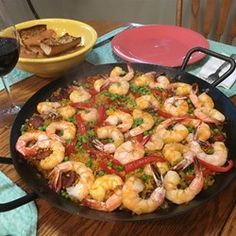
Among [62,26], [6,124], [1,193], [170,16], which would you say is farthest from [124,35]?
[170,16]

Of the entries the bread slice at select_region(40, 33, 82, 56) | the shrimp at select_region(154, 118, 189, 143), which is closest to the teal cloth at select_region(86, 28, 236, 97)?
the bread slice at select_region(40, 33, 82, 56)

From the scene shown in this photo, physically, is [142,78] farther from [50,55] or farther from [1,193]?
[1,193]

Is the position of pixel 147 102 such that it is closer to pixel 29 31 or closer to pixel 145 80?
pixel 145 80

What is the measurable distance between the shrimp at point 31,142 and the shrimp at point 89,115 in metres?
0.13

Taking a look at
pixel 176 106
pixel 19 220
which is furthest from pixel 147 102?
pixel 19 220

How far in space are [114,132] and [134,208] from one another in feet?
0.87

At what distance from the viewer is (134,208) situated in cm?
69

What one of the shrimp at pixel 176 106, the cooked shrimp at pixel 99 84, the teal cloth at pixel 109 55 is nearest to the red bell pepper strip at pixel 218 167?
the shrimp at pixel 176 106

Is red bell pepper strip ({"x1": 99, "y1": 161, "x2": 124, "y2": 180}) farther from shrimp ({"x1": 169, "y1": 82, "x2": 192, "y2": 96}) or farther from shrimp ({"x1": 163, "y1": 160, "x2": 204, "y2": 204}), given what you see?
shrimp ({"x1": 169, "y1": 82, "x2": 192, "y2": 96})

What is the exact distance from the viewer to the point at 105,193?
2.42ft

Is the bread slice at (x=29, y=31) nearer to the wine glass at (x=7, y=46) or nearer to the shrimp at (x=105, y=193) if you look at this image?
the wine glass at (x=7, y=46)

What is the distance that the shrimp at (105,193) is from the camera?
2.32 feet

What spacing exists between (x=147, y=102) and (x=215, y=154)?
11.9 inches

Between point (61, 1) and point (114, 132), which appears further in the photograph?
point (61, 1)
